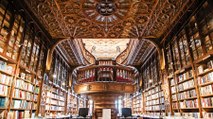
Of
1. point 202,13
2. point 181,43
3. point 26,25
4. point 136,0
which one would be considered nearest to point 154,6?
point 136,0

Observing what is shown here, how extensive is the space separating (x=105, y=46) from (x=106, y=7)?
905 centimetres

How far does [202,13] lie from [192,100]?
264 centimetres

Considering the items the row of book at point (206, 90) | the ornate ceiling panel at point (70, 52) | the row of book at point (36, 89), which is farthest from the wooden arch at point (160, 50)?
the row of book at point (36, 89)

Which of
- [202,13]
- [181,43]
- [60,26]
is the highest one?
[60,26]

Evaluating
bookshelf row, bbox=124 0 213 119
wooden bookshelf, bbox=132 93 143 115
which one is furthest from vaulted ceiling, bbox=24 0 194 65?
wooden bookshelf, bbox=132 93 143 115

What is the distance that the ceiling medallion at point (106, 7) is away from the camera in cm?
489

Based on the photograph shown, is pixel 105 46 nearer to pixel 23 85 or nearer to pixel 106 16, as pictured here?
pixel 106 16

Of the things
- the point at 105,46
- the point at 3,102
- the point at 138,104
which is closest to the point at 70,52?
the point at 105,46

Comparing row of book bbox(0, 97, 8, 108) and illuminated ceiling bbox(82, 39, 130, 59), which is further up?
illuminated ceiling bbox(82, 39, 130, 59)

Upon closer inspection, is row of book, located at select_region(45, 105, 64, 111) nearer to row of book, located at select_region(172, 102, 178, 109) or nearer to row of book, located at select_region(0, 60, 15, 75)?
row of book, located at select_region(0, 60, 15, 75)

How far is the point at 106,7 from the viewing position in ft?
16.7

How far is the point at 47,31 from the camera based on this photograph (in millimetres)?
6711

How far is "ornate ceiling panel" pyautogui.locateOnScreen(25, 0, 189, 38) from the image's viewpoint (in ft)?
16.0

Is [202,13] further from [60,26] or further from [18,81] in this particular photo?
[18,81]
